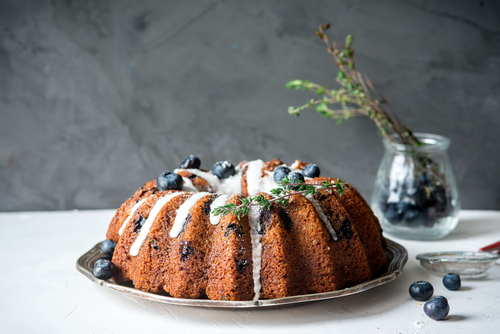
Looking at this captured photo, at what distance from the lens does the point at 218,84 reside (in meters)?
3.32

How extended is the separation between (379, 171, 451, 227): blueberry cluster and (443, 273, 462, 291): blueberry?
0.56 meters

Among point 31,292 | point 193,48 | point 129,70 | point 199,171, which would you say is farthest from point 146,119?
point 31,292

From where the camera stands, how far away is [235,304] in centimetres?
137

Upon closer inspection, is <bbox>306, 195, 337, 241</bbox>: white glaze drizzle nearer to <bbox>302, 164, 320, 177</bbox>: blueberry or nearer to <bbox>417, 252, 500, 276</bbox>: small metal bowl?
<bbox>302, 164, 320, 177</bbox>: blueberry

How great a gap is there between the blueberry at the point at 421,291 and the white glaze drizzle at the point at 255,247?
1.76 ft

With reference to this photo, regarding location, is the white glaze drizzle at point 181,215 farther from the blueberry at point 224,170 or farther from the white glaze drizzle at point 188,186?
the blueberry at point 224,170

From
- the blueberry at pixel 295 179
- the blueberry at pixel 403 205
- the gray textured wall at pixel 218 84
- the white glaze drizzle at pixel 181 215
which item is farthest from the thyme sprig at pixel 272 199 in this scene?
the gray textured wall at pixel 218 84

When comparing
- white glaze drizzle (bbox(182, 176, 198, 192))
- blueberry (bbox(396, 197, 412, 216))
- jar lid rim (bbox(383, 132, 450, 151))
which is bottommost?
blueberry (bbox(396, 197, 412, 216))

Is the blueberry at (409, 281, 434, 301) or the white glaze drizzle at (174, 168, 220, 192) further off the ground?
the white glaze drizzle at (174, 168, 220, 192)

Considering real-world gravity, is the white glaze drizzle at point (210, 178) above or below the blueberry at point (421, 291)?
above

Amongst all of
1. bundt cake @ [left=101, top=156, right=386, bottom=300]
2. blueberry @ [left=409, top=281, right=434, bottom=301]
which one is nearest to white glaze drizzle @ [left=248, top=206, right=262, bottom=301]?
bundt cake @ [left=101, top=156, right=386, bottom=300]

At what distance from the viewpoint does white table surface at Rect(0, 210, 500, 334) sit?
1.42 m

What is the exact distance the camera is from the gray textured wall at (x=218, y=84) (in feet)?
10.2

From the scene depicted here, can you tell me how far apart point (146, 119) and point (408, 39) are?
1.93 metres
